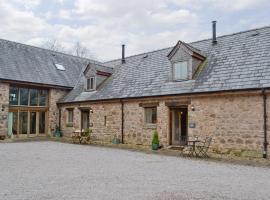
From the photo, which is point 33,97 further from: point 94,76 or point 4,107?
point 94,76

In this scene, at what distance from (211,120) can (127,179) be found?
7.34m

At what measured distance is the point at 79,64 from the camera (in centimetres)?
2856

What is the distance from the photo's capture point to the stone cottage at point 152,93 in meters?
13.6

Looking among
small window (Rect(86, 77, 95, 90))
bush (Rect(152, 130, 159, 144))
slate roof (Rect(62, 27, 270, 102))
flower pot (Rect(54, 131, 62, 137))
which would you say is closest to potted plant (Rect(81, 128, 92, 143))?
slate roof (Rect(62, 27, 270, 102))

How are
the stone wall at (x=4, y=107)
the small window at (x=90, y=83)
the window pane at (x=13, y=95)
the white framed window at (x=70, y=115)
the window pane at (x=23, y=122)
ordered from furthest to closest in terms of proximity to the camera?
the white framed window at (x=70, y=115), the small window at (x=90, y=83), the window pane at (x=23, y=122), the window pane at (x=13, y=95), the stone wall at (x=4, y=107)

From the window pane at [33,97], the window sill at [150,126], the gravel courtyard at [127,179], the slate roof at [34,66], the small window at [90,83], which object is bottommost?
the gravel courtyard at [127,179]

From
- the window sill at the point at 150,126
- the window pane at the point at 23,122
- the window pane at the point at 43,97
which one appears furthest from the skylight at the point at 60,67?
the window sill at the point at 150,126

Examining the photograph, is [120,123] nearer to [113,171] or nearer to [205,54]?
[205,54]

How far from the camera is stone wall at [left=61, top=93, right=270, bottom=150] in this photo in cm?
1307

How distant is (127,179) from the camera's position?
838 cm

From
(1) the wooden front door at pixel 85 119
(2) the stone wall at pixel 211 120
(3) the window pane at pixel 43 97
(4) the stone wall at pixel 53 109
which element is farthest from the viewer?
(4) the stone wall at pixel 53 109

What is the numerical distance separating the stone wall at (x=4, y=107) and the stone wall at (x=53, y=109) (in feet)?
11.9

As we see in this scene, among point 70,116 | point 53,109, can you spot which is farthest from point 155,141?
point 53,109

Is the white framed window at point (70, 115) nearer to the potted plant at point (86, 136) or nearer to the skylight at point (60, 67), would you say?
the potted plant at point (86, 136)
